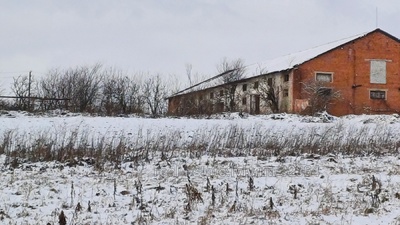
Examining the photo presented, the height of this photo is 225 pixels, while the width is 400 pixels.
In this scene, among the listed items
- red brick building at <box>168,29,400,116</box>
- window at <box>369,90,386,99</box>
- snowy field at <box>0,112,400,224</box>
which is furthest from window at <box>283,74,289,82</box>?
snowy field at <box>0,112,400,224</box>

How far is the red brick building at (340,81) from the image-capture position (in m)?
40.1

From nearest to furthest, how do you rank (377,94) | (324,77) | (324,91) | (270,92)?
1. (324,91)
2. (324,77)
3. (270,92)
4. (377,94)

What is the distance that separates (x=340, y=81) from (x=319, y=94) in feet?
11.5

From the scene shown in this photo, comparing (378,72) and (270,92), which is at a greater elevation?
(378,72)

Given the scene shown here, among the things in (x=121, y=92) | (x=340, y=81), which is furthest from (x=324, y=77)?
(x=121, y=92)

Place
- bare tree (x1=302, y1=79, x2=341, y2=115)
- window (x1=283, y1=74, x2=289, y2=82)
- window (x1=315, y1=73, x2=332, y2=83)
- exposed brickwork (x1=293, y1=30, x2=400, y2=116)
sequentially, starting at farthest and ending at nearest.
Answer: window (x1=283, y1=74, x2=289, y2=82), window (x1=315, y1=73, x2=332, y2=83), exposed brickwork (x1=293, y1=30, x2=400, y2=116), bare tree (x1=302, y1=79, x2=341, y2=115)

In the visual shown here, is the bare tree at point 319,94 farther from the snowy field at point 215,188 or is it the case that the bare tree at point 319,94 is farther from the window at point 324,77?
the snowy field at point 215,188

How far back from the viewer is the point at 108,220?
6738mm

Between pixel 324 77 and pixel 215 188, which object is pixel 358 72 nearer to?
pixel 324 77

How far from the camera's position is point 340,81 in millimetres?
41219

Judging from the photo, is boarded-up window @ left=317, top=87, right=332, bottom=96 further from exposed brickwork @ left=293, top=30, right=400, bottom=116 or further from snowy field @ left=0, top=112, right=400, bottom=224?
snowy field @ left=0, top=112, right=400, bottom=224

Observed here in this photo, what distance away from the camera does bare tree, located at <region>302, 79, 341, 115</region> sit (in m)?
38.0

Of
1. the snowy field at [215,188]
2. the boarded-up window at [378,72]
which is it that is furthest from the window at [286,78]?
the snowy field at [215,188]

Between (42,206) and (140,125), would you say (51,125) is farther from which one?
(42,206)
